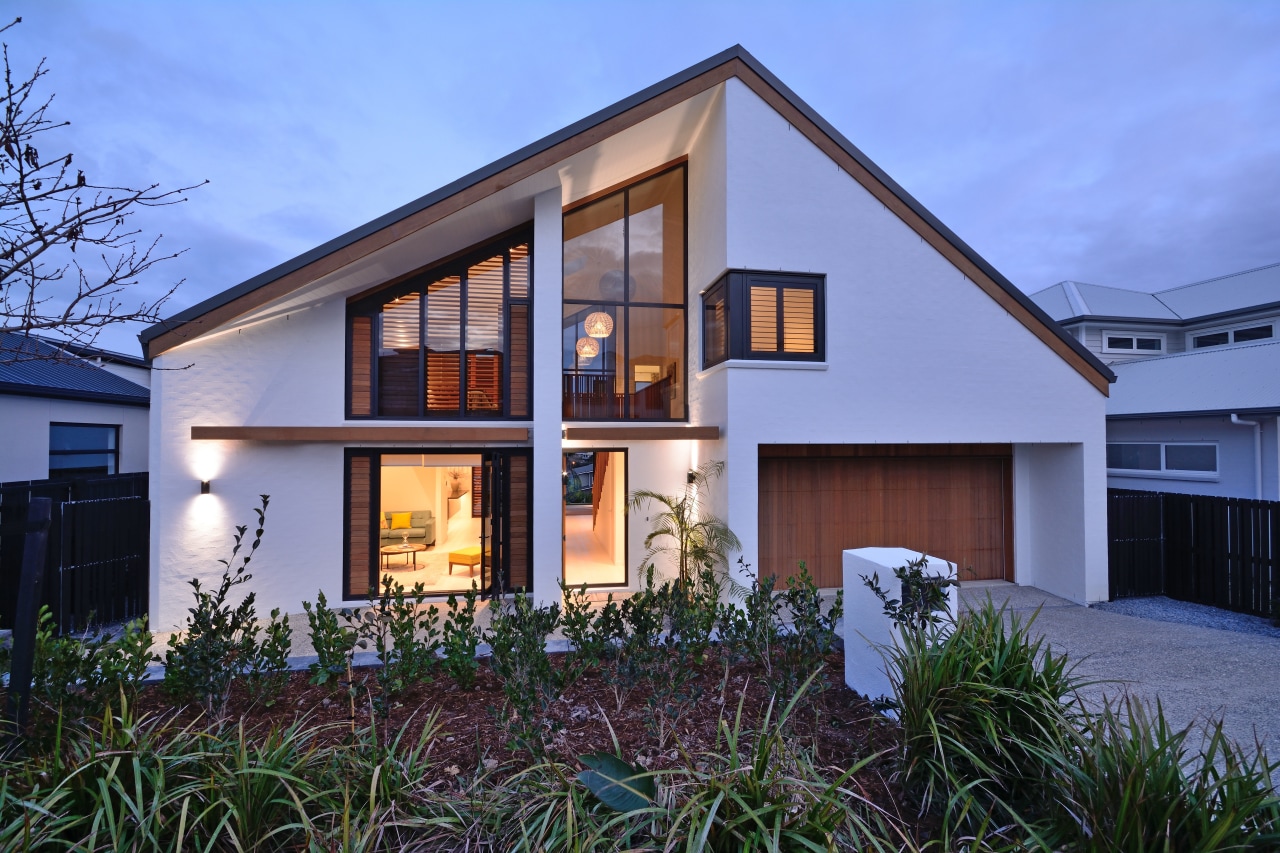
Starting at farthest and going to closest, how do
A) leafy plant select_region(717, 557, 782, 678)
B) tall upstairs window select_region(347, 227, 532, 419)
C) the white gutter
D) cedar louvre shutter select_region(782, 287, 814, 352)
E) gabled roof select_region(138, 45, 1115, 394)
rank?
the white gutter < tall upstairs window select_region(347, 227, 532, 419) < cedar louvre shutter select_region(782, 287, 814, 352) < gabled roof select_region(138, 45, 1115, 394) < leafy plant select_region(717, 557, 782, 678)

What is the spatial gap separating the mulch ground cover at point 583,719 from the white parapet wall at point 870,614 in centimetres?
17

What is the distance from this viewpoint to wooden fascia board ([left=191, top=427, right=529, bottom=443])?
25.5ft

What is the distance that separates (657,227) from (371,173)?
71.0m

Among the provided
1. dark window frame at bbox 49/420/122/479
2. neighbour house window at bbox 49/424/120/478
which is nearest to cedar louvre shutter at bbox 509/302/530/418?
dark window frame at bbox 49/420/122/479

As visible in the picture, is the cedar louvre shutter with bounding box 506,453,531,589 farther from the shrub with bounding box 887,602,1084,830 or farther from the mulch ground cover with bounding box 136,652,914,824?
the shrub with bounding box 887,602,1084,830

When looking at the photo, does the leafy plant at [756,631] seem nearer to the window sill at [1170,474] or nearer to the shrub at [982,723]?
the shrub at [982,723]

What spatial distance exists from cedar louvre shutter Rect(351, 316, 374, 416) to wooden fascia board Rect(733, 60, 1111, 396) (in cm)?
697

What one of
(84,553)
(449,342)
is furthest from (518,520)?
(84,553)

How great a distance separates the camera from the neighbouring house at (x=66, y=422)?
424 inches

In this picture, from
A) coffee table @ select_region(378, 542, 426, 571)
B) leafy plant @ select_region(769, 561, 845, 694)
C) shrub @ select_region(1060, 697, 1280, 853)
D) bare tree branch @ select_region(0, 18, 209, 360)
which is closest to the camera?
shrub @ select_region(1060, 697, 1280, 853)

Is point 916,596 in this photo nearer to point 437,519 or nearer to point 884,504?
point 884,504

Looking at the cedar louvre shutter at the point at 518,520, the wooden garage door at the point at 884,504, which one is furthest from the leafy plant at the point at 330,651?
the wooden garage door at the point at 884,504

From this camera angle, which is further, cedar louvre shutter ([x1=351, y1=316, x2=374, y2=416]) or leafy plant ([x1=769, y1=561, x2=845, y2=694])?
cedar louvre shutter ([x1=351, y1=316, x2=374, y2=416])

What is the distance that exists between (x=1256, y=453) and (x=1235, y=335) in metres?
7.57
